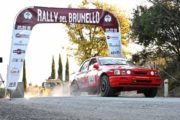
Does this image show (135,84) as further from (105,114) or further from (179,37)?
(179,37)

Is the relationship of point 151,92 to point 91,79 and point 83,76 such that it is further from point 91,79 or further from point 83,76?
point 83,76

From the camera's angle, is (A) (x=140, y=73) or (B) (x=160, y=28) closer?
(A) (x=140, y=73)

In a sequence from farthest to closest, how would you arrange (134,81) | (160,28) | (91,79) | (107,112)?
(160,28)
(91,79)
(134,81)
(107,112)

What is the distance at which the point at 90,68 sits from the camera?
2080 centimetres

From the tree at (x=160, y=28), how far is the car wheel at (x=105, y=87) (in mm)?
13208

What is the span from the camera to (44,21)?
88.7 feet

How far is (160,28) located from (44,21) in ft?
28.6

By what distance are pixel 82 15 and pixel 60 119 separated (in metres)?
18.8

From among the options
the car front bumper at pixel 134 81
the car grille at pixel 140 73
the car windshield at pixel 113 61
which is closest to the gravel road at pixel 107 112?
the car front bumper at pixel 134 81

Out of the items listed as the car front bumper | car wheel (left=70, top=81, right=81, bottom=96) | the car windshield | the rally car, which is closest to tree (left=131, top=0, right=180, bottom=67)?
car wheel (left=70, top=81, right=81, bottom=96)

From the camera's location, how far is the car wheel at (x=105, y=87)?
18.7m

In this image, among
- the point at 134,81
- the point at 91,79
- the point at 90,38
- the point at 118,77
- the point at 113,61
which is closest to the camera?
the point at 118,77

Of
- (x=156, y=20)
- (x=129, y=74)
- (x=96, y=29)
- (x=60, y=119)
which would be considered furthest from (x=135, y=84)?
(x=96, y=29)

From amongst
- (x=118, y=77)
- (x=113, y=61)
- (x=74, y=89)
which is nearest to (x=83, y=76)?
(x=74, y=89)
